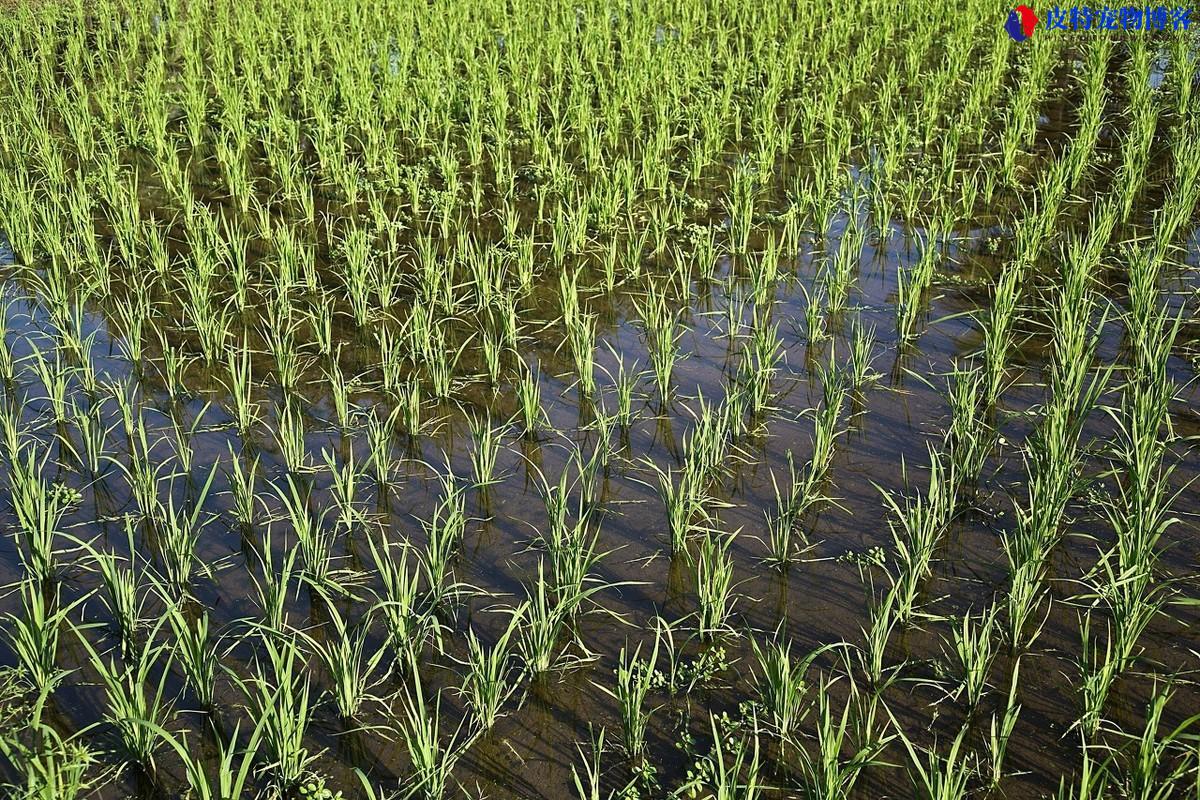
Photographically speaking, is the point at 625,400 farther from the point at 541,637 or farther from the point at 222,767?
the point at 222,767

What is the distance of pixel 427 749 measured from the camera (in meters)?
2.50

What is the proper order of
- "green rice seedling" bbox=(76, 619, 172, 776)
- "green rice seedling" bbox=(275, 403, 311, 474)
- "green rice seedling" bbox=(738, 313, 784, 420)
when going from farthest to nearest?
1. "green rice seedling" bbox=(738, 313, 784, 420)
2. "green rice seedling" bbox=(275, 403, 311, 474)
3. "green rice seedling" bbox=(76, 619, 172, 776)

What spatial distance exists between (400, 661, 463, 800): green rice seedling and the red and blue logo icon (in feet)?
31.7

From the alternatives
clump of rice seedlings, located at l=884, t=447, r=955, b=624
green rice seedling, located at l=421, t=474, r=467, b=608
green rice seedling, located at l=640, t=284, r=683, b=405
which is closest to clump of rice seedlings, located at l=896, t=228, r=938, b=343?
green rice seedling, located at l=640, t=284, r=683, b=405

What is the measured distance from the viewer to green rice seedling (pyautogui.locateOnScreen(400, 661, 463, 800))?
251 cm

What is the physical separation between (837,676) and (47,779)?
1971 mm

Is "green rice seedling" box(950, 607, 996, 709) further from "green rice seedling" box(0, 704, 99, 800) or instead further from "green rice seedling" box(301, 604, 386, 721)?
"green rice seedling" box(0, 704, 99, 800)

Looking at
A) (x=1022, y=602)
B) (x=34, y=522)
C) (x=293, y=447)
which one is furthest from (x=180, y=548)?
(x=1022, y=602)

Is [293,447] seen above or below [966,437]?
below

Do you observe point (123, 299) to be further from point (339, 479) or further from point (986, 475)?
point (986, 475)

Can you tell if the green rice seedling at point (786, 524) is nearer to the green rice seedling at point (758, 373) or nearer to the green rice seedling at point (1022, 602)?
the green rice seedling at point (758, 373)

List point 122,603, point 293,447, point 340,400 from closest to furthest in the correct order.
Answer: point 122,603, point 293,447, point 340,400

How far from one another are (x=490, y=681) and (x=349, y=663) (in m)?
0.39

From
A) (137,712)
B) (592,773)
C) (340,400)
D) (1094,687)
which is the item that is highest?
(1094,687)
